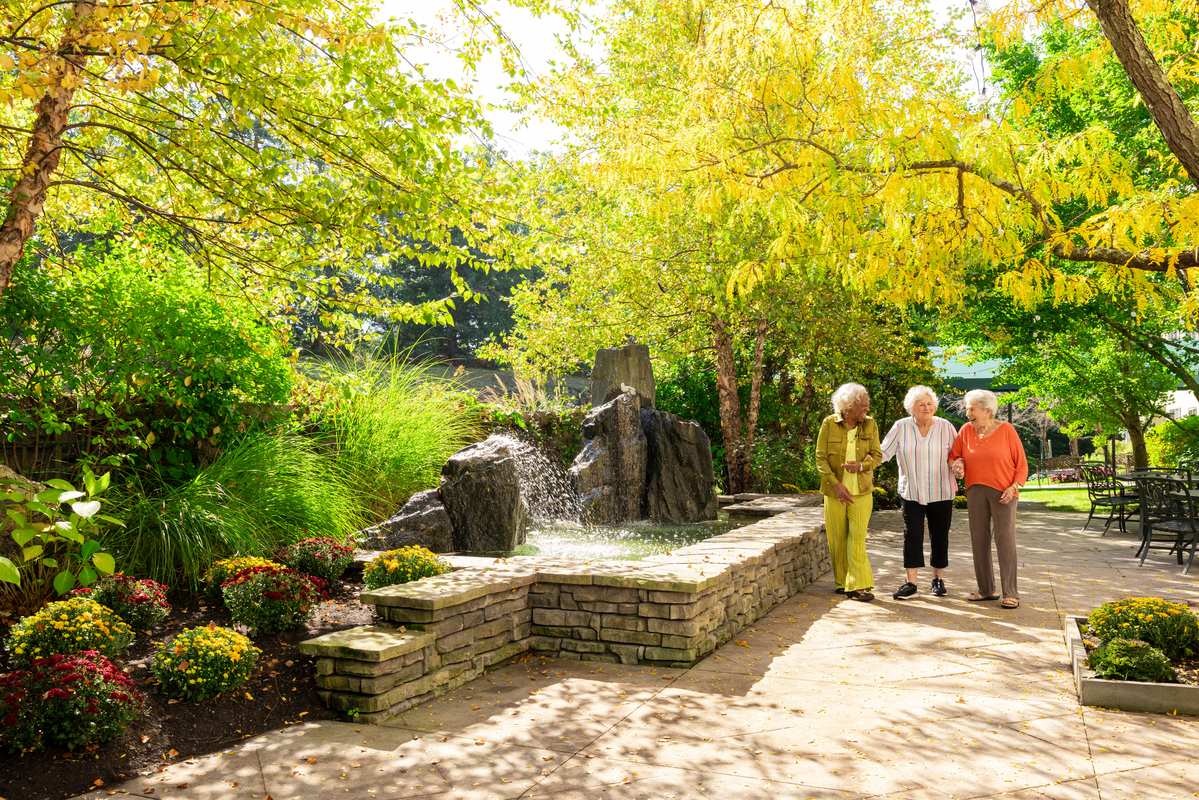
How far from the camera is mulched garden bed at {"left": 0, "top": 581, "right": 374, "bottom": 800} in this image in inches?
120

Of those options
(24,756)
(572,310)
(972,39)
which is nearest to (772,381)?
(572,310)

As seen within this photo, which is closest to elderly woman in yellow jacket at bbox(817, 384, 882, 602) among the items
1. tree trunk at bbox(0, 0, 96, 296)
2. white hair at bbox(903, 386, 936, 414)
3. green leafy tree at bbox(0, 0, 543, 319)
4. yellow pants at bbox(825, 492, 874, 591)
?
yellow pants at bbox(825, 492, 874, 591)

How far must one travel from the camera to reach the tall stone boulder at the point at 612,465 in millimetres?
8438

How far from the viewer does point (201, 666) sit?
12.0ft

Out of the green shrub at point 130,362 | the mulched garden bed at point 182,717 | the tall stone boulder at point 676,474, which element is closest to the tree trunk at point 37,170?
the green shrub at point 130,362

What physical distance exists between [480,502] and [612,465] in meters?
2.39

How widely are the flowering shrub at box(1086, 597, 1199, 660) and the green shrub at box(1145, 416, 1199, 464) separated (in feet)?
42.6

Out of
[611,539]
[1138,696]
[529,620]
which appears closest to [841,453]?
[611,539]

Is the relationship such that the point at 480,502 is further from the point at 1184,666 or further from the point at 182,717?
the point at 1184,666

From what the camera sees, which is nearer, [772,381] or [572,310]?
[572,310]

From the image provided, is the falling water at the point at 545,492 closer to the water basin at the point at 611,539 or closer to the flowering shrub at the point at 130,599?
the water basin at the point at 611,539

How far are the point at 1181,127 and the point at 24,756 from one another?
18.6 feet

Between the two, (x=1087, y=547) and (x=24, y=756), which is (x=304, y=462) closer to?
(x=24, y=756)

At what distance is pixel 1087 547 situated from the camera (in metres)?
9.14
